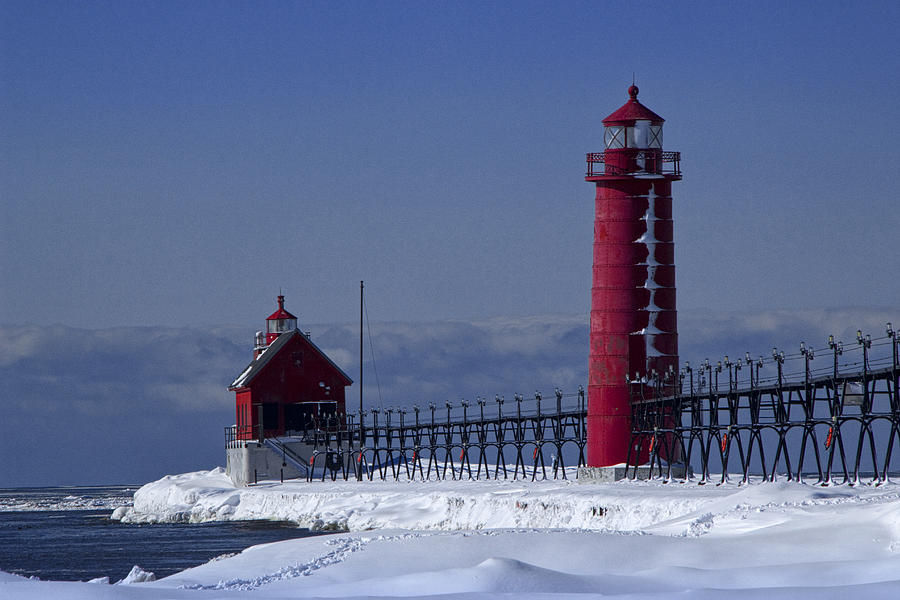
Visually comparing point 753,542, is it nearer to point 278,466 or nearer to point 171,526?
point 171,526

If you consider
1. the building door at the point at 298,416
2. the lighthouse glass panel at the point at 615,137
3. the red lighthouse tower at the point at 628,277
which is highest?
the lighthouse glass panel at the point at 615,137

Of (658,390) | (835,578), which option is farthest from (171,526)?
(835,578)

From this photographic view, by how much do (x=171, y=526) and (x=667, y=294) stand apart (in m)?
27.9

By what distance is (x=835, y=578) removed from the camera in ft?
70.3

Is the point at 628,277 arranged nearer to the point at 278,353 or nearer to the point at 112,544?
the point at 112,544

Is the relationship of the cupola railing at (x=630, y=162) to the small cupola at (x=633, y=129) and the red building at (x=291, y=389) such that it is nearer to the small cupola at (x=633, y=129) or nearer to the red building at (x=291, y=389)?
the small cupola at (x=633, y=129)

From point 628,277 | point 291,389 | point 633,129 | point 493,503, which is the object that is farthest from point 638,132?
point 291,389

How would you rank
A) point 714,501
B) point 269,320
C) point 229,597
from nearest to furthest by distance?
point 229,597 < point 714,501 < point 269,320

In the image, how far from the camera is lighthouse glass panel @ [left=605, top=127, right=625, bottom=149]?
48375 millimetres

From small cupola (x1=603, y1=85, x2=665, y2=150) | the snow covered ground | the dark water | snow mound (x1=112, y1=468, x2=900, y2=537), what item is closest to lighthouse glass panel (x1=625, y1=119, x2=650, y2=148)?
small cupola (x1=603, y1=85, x2=665, y2=150)

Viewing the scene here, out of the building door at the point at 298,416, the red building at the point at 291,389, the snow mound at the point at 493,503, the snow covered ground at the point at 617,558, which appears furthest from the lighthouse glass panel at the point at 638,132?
the building door at the point at 298,416

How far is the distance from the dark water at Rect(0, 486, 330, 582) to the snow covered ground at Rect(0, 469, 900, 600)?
10528 mm

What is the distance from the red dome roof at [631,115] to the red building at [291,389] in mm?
28751

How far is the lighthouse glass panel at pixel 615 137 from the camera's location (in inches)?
1905
